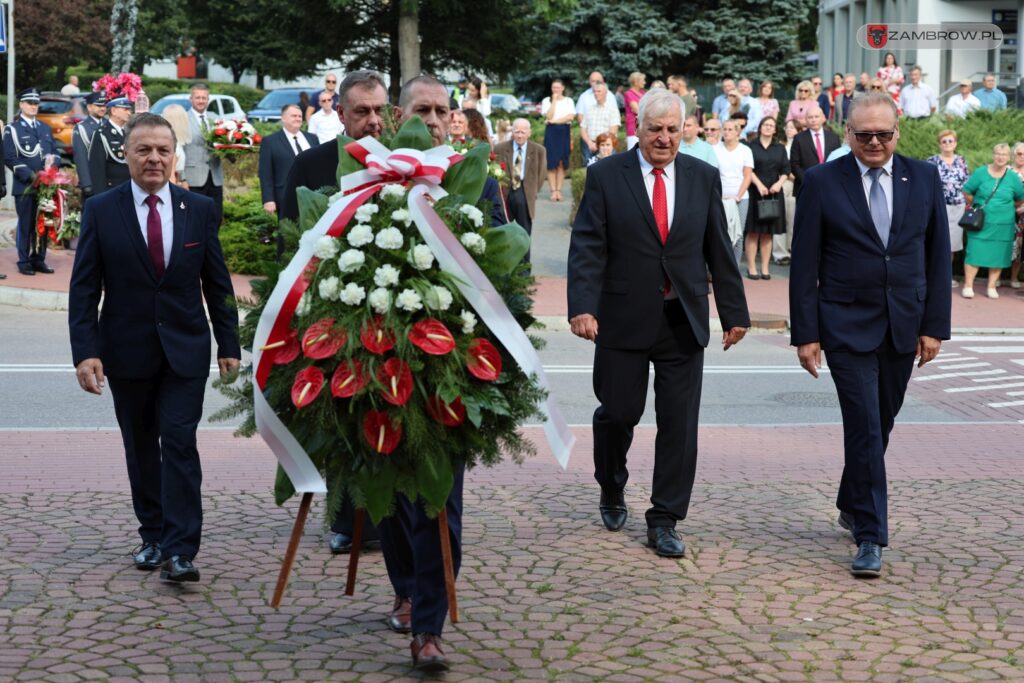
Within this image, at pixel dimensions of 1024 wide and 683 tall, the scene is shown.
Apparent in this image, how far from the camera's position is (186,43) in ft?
202

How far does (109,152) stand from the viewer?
55.6 ft

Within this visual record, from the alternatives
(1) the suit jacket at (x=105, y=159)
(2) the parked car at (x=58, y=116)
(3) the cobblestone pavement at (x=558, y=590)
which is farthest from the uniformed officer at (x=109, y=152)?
(2) the parked car at (x=58, y=116)

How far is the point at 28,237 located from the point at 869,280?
44.5ft

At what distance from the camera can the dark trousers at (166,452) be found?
20.9ft

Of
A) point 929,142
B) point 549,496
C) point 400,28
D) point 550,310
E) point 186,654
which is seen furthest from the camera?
point 400,28

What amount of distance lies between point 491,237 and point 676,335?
2.08 meters

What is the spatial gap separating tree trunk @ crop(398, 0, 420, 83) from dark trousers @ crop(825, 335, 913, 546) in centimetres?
2972

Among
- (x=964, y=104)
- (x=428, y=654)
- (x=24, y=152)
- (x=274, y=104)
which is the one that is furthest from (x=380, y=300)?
(x=274, y=104)

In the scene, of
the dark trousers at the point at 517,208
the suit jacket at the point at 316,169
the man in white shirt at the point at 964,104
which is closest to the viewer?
the suit jacket at the point at 316,169

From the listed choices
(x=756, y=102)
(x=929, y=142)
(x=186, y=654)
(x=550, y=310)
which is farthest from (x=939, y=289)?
(x=756, y=102)

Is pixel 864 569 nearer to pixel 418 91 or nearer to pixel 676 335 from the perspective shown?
pixel 676 335

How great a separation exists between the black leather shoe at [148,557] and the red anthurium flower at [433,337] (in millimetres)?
2274

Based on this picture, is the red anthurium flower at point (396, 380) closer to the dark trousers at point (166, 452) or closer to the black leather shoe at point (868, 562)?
the dark trousers at point (166, 452)

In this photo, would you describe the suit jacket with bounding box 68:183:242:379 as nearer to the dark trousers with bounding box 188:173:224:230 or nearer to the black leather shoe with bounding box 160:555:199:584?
the black leather shoe with bounding box 160:555:199:584
